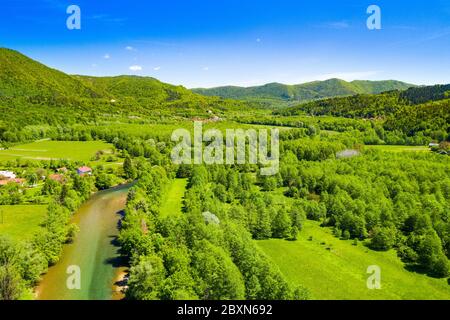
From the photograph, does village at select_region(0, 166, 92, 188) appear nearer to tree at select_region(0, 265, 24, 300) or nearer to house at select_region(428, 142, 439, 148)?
tree at select_region(0, 265, 24, 300)

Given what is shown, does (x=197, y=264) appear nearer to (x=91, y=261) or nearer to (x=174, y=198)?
(x=91, y=261)

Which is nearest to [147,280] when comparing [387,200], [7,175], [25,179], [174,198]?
[174,198]

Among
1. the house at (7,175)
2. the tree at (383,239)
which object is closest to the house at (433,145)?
→ the tree at (383,239)

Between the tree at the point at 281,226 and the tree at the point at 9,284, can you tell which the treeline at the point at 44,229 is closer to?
the tree at the point at 9,284

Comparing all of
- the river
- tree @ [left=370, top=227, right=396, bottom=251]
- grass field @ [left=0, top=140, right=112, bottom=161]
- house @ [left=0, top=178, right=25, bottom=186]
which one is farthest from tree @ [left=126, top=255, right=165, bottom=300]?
grass field @ [left=0, top=140, right=112, bottom=161]

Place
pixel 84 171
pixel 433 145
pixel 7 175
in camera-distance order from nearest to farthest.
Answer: pixel 7 175
pixel 84 171
pixel 433 145

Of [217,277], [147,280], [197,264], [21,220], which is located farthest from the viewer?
[21,220]
